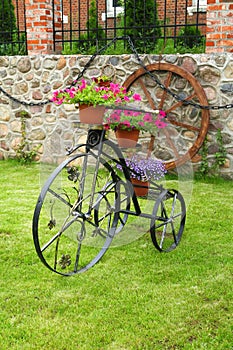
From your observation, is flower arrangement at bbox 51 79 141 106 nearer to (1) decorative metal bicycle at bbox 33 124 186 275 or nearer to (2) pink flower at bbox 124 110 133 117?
(2) pink flower at bbox 124 110 133 117

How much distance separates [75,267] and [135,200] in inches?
30.4

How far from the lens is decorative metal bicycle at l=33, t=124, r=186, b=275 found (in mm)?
3469

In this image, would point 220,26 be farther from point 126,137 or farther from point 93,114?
point 93,114

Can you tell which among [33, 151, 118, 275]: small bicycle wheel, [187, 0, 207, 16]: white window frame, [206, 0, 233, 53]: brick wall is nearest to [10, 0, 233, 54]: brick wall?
[206, 0, 233, 53]: brick wall

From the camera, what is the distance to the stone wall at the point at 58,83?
234 inches

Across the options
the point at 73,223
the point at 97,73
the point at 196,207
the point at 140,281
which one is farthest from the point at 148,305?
the point at 97,73

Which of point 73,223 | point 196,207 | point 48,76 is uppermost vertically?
point 48,76

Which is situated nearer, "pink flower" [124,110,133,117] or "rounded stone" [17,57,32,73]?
"pink flower" [124,110,133,117]

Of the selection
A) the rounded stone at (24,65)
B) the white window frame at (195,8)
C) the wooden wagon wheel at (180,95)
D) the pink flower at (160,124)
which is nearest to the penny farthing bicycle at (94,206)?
the pink flower at (160,124)

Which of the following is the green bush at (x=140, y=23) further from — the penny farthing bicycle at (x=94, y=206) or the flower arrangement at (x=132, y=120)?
the flower arrangement at (x=132, y=120)

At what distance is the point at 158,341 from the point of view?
2746 millimetres

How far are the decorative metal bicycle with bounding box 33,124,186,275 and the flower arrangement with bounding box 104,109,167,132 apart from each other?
14 centimetres

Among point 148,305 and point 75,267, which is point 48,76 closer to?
point 75,267

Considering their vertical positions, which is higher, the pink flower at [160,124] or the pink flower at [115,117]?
the pink flower at [115,117]
